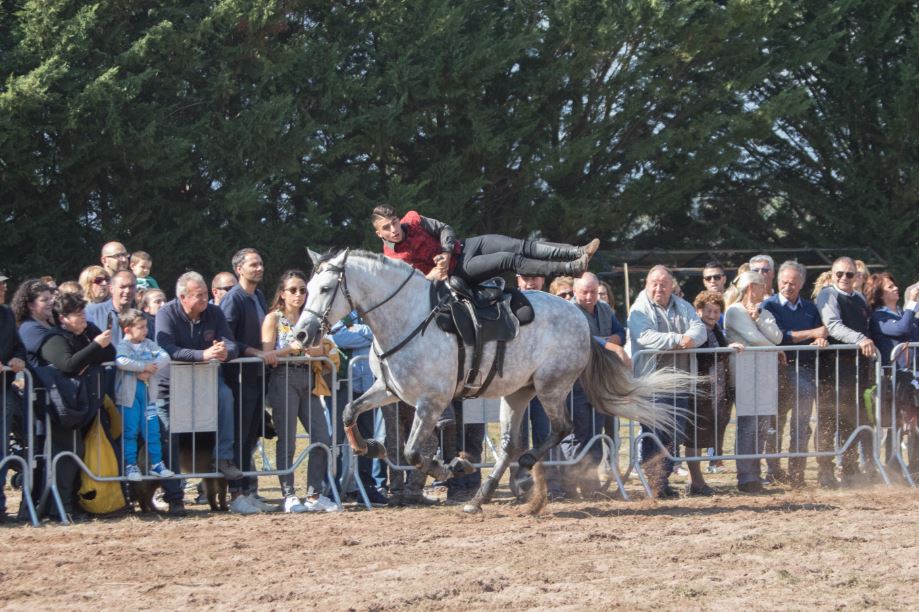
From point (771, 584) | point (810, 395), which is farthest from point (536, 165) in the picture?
point (771, 584)

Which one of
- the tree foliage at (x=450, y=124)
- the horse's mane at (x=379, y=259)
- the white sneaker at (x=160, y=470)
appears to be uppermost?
the tree foliage at (x=450, y=124)

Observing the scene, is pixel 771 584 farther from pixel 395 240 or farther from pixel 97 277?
pixel 97 277

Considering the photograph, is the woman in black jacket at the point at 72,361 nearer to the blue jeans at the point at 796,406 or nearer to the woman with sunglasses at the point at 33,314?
the woman with sunglasses at the point at 33,314

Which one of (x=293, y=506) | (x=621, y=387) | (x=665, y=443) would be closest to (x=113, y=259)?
(x=293, y=506)

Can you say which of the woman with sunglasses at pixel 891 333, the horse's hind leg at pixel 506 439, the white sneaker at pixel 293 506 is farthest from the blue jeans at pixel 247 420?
the woman with sunglasses at pixel 891 333

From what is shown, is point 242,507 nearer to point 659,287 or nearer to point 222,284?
point 222,284

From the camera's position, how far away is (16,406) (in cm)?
984

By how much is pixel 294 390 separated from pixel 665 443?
3216 mm

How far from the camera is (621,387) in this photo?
1063 cm

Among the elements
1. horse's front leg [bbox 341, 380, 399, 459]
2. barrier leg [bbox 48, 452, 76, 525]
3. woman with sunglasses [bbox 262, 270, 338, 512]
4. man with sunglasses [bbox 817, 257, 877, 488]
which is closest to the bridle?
horse's front leg [bbox 341, 380, 399, 459]

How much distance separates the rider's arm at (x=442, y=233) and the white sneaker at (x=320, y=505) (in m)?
2.22

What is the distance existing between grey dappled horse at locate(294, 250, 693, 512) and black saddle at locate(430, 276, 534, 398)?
0.06 metres

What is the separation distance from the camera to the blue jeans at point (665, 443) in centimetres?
1130

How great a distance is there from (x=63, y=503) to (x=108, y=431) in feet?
2.07
